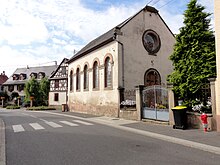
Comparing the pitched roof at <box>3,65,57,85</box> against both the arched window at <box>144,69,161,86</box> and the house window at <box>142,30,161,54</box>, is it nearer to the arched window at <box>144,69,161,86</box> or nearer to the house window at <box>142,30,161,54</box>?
the house window at <box>142,30,161,54</box>

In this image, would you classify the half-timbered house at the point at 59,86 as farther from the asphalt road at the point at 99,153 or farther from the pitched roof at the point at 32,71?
the asphalt road at the point at 99,153

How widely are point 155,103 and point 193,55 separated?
3.89 m

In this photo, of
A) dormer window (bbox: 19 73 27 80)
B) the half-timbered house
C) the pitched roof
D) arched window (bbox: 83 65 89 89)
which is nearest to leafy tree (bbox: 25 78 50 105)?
the half-timbered house

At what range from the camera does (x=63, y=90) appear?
44.8 metres

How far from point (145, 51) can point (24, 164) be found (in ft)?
57.4

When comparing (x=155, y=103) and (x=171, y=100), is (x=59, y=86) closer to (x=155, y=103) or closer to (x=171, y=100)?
(x=155, y=103)

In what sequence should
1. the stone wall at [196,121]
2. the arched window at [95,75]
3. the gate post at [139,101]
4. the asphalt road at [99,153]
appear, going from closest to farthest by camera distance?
1. the asphalt road at [99,153]
2. the stone wall at [196,121]
3. the gate post at [139,101]
4. the arched window at [95,75]

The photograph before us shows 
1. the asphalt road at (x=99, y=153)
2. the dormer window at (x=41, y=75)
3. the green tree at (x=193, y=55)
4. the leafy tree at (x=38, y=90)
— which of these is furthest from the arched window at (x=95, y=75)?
the dormer window at (x=41, y=75)

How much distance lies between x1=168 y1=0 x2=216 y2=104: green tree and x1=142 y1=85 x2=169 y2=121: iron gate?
127cm

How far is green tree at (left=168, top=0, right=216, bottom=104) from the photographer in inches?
467

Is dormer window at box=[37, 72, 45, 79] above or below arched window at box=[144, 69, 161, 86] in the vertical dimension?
above

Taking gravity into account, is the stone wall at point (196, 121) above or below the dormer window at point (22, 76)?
below

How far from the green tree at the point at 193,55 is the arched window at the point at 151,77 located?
306 inches

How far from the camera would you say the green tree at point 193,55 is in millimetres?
11852
